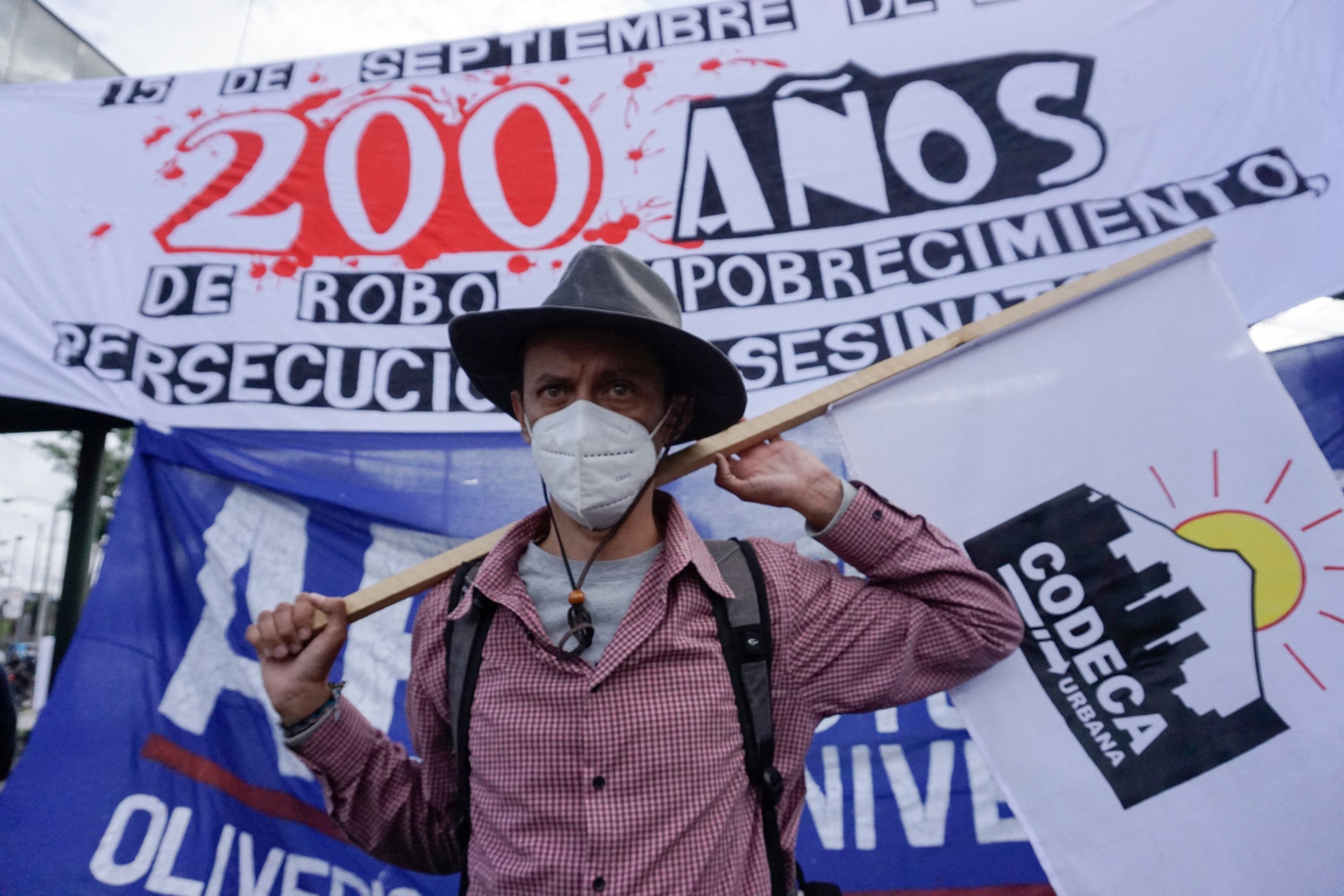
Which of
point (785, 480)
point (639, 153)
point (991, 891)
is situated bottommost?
point (991, 891)

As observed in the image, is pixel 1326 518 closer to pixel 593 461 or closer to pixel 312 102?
pixel 593 461

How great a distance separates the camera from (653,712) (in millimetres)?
1262

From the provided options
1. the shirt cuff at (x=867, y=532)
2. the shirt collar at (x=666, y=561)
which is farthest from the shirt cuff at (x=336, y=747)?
the shirt cuff at (x=867, y=532)

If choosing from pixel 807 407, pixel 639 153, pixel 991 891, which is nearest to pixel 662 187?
pixel 639 153

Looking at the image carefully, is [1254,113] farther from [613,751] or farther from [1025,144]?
[613,751]

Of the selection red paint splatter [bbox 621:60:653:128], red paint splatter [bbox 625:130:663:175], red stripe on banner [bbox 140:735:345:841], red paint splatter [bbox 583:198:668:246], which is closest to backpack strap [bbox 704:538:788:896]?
red stripe on banner [bbox 140:735:345:841]

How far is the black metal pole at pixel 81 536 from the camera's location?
9.99 ft

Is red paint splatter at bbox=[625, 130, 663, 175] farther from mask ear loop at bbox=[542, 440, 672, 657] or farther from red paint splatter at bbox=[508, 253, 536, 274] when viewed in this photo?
mask ear loop at bbox=[542, 440, 672, 657]

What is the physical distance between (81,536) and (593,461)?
2895 mm

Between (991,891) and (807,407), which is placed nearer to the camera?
(807,407)

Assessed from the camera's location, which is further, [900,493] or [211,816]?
[211,816]

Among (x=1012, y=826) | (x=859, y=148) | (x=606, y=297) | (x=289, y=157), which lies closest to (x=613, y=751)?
(x=606, y=297)

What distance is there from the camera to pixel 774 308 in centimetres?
269

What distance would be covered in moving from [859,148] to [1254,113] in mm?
1331
